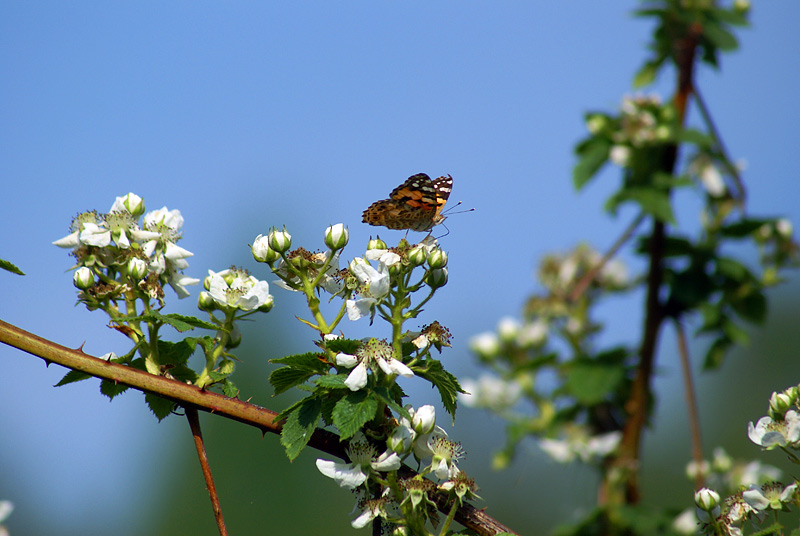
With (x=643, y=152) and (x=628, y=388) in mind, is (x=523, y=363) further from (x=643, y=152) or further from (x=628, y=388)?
(x=643, y=152)

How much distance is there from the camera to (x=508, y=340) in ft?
3.00

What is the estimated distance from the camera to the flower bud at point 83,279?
2.17 meters

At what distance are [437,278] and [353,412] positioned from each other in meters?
0.51

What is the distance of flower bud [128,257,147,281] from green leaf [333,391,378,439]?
79 centimetres

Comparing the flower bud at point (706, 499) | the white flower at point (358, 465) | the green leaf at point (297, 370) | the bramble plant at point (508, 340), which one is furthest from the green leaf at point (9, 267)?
the flower bud at point (706, 499)

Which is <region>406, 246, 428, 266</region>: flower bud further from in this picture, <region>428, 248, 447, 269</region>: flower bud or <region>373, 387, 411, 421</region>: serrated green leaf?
<region>373, 387, 411, 421</region>: serrated green leaf

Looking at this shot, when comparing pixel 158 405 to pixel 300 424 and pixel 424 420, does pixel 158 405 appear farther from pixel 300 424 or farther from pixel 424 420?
pixel 424 420

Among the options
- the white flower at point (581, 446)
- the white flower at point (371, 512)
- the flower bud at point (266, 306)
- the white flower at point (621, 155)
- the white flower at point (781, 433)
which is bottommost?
the white flower at point (371, 512)

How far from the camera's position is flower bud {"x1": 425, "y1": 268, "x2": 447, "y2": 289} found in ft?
6.94

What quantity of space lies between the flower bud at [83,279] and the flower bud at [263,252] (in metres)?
0.49

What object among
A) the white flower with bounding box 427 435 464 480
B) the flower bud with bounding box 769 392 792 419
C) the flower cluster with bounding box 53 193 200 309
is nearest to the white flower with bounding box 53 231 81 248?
the flower cluster with bounding box 53 193 200 309

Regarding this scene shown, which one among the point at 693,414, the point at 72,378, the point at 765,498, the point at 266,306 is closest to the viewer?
the point at 693,414

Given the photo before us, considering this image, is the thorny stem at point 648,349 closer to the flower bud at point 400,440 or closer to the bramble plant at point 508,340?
the bramble plant at point 508,340

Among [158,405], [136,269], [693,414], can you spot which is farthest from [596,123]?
[158,405]
